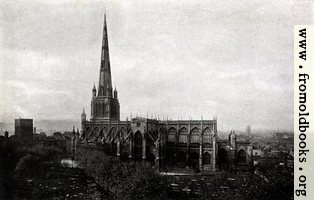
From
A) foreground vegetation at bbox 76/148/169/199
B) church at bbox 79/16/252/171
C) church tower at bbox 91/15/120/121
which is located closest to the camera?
foreground vegetation at bbox 76/148/169/199

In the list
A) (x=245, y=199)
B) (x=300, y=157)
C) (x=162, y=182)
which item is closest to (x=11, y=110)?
(x=162, y=182)

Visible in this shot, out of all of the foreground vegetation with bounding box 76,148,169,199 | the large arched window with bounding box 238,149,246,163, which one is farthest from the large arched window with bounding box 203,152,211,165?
the foreground vegetation with bounding box 76,148,169,199

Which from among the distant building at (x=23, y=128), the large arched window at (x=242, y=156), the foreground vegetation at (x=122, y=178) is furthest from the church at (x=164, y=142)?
the distant building at (x=23, y=128)

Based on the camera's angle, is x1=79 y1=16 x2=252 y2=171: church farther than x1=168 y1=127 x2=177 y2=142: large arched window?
No

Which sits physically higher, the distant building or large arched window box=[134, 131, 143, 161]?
the distant building

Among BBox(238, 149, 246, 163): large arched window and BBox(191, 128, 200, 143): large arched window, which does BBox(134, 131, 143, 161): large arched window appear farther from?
BBox(238, 149, 246, 163): large arched window

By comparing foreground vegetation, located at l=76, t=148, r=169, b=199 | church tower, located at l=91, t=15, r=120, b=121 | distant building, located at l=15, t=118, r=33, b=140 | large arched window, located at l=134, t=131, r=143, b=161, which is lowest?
foreground vegetation, located at l=76, t=148, r=169, b=199

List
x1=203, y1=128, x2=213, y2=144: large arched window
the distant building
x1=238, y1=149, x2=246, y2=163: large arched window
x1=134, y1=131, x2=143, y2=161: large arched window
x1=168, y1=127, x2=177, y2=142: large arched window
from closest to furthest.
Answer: the distant building, x1=238, y1=149, x2=246, y2=163: large arched window, x1=134, y1=131, x2=143, y2=161: large arched window, x1=203, y1=128, x2=213, y2=144: large arched window, x1=168, y1=127, x2=177, y2=142: large arched window

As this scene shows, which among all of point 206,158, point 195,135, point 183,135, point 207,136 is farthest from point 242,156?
point 183,135
